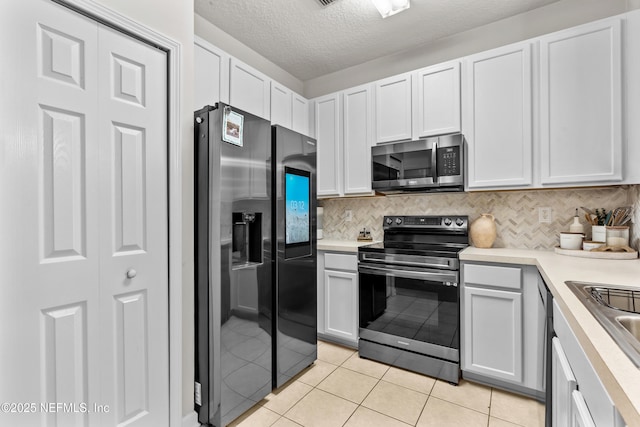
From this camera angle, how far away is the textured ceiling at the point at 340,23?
7.52ft

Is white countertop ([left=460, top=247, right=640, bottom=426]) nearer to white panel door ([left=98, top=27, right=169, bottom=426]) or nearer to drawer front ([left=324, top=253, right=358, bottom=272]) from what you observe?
drawer front ([left=324, top=253, right=358, bottom=272])

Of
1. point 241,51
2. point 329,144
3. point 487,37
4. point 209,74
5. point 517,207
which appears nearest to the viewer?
point 209,74

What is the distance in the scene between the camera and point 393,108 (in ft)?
8.68

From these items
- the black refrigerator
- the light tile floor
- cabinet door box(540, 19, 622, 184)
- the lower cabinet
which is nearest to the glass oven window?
the lower cabinet

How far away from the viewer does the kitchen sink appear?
0.66m

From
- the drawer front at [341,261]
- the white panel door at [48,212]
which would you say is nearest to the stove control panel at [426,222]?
the drawer front at [341,261]

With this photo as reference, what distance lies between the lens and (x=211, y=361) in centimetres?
161

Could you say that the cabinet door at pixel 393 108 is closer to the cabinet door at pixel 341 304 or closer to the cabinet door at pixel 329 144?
the cabinet door at pixel 329 144

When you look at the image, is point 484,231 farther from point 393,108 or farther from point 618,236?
point 393,108

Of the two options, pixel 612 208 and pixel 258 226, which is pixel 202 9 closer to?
pixel 258 226

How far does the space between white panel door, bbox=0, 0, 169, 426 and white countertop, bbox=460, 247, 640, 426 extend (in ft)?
5.59

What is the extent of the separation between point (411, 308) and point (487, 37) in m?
2.34

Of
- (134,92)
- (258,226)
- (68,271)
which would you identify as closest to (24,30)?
(134,92)

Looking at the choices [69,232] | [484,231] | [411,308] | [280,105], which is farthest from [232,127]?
[484,231]
